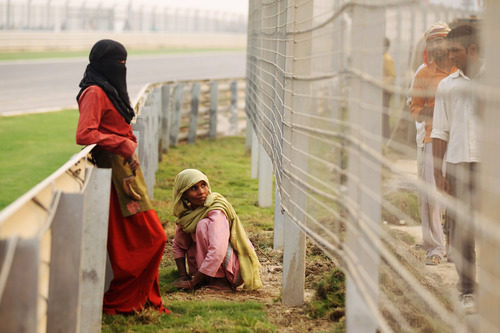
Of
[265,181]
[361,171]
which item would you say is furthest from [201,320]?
[265,181]

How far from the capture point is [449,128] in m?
5.21

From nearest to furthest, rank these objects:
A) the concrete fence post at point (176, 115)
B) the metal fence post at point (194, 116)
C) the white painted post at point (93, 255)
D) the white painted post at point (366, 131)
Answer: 1. the white painted post at point (366, 131)
2. the white painted post at point (93, 255)
3. the concrete fence post at point (176, 115)
4. the metal fence post at point (194, 116)

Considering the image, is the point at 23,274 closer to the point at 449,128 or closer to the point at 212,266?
the point at 212,266

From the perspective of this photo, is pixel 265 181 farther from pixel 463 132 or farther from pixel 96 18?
pixel 96 18

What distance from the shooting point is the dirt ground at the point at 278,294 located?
4.82 meters

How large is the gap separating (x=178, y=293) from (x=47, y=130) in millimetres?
9119

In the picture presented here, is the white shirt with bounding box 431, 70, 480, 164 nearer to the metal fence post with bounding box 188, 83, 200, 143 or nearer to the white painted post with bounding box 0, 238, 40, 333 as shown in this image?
the white painted post with bounding box 0, 238, 40, 333

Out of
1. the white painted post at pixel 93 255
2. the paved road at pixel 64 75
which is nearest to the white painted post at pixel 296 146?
the white painted post at pixel 93 255

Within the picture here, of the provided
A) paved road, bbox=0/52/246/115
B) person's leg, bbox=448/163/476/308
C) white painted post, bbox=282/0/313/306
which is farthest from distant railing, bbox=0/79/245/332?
paved road, bbox=0/52/246/115

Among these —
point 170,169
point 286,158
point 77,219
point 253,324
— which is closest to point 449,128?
point 286,158

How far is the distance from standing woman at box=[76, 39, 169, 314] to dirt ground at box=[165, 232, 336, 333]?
1.85 ft

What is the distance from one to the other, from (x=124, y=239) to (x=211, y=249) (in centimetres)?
76

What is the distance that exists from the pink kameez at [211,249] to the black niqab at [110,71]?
3.44 feet

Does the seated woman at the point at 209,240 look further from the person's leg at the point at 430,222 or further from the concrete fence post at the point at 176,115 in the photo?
the concrete fence post at the point at 176,115
